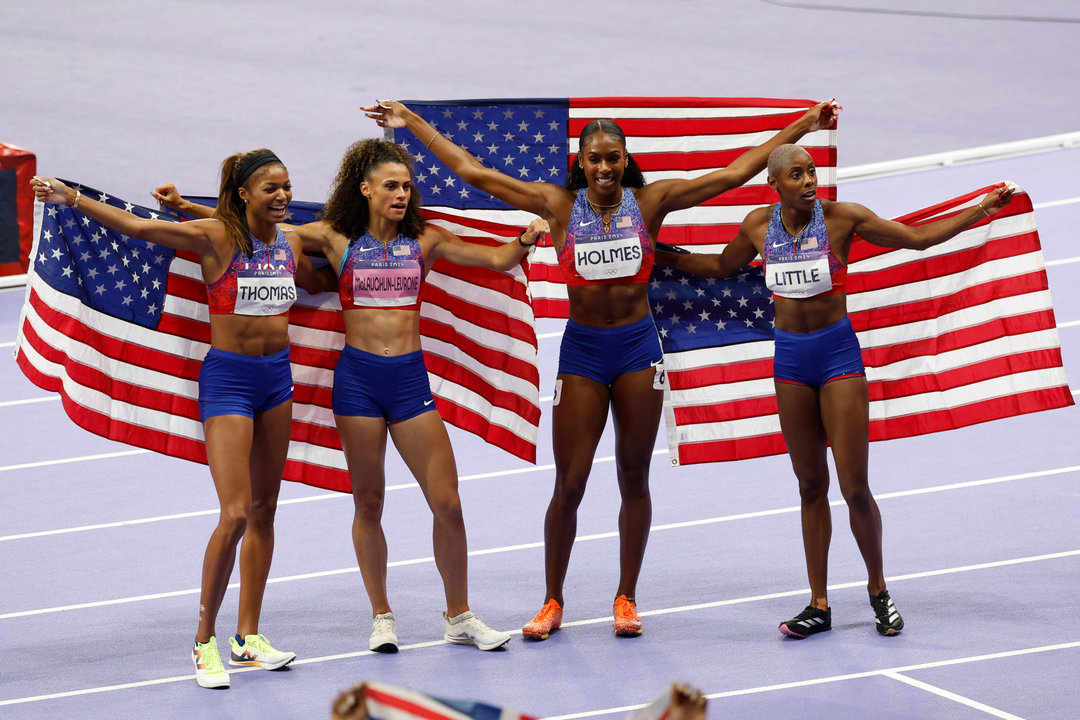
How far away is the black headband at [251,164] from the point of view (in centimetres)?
637

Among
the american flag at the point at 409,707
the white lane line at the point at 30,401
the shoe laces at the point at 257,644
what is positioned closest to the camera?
the american flag at the point at 409,707

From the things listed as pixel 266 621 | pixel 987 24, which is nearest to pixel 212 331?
pixel 266 621

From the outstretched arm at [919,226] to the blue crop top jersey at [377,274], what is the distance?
1.94 metres

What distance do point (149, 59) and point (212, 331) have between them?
13.9m

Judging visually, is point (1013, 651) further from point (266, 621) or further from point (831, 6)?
point (831, 6)

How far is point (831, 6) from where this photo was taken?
22.2 meters

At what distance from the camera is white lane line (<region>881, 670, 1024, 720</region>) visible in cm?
575

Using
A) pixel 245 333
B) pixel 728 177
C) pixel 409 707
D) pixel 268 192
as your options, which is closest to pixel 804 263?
pixel 728 177

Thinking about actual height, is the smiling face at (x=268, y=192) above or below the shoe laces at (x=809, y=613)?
above

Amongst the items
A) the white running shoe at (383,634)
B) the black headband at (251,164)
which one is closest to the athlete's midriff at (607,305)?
the black headband at (251,164)

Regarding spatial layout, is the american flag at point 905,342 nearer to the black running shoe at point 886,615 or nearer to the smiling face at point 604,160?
the smiling face at point 604,160

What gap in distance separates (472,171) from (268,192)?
1035 mm

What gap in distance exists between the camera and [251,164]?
638cm

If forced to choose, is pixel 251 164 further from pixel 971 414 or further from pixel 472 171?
pixel 971 414
